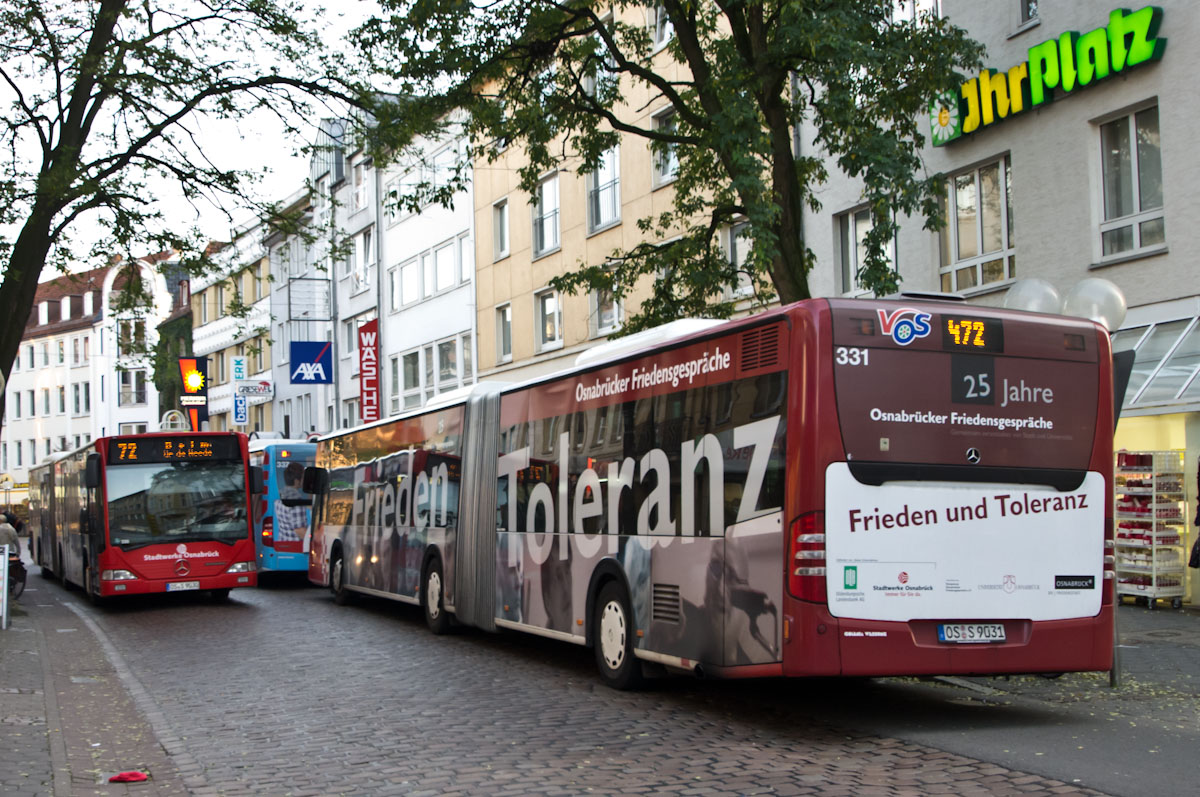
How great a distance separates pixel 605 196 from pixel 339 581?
1440 cm

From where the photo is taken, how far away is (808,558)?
8.92m

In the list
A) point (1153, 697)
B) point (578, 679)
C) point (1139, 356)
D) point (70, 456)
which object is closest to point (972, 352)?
point (1153, 697)

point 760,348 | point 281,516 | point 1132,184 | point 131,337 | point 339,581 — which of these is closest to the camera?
point 760,348

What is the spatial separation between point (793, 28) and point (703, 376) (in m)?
6.38

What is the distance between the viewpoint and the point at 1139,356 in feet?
58.3

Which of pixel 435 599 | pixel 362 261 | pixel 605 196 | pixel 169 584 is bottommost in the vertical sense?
pixel 169 584

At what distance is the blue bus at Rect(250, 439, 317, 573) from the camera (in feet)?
91.6

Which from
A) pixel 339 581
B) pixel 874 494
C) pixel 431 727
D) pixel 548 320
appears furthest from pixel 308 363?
pixel 874 494

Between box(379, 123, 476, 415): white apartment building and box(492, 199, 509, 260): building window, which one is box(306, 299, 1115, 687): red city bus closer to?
box(492, 199, 509, 260): building window

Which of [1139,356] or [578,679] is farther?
[1139,356]

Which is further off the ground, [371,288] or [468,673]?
[371,288]

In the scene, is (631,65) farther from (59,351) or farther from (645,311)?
(59,351)

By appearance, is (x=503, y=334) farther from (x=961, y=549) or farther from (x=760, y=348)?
(x=961, y=549)

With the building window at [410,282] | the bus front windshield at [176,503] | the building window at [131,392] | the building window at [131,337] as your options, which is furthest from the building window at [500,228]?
the building window at [131,392]
